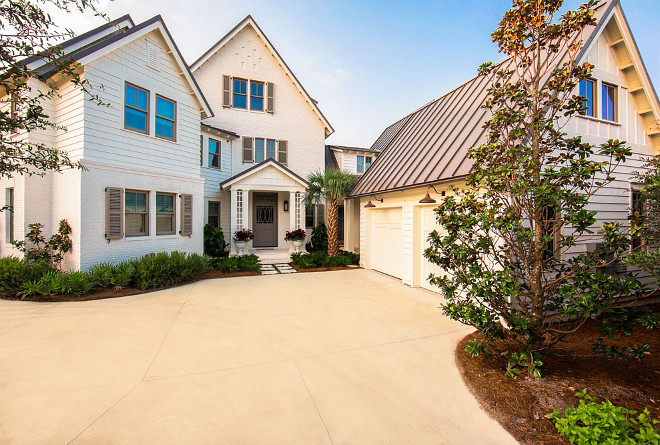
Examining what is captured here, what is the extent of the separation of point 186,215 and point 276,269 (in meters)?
3.69

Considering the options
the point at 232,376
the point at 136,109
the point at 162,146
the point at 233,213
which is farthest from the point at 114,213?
the point at 232,376

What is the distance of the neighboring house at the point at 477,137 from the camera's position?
22.2 ft

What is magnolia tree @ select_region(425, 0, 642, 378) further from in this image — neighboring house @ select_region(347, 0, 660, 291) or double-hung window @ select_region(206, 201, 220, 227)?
double-hung window @ select_region(206, 201, 220, 227)

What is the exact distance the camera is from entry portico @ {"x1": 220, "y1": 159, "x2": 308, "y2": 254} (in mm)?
12594

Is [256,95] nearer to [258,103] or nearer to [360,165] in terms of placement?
[258,103]

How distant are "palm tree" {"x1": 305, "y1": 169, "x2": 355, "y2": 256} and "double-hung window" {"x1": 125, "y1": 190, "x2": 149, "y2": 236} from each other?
6.19m

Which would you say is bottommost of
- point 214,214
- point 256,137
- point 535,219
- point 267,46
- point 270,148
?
point 535,219

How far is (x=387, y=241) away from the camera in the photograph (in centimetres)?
1009

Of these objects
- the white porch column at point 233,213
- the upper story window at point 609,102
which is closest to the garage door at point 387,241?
the upper story window at point 609,102

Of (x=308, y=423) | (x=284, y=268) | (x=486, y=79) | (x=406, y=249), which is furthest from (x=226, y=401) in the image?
(x=486, y=79)

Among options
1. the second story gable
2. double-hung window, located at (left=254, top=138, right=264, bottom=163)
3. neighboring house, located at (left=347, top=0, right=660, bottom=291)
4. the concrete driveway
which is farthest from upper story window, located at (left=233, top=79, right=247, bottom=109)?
the concrete driveway

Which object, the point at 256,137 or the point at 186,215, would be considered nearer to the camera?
the point at 186,215

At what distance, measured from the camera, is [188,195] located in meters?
10.2

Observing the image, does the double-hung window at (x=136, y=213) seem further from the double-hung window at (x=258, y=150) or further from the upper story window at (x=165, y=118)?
the double-hung window at (x=258, y=150)
